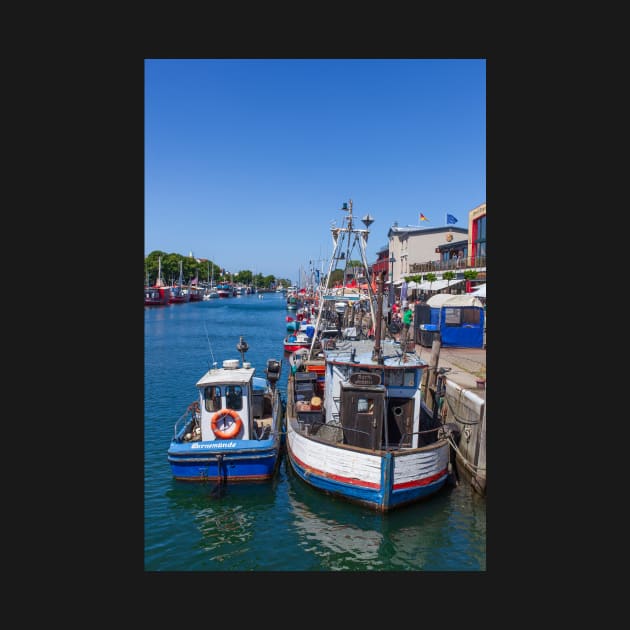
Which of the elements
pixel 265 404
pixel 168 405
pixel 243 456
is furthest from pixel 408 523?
pixel 168 405

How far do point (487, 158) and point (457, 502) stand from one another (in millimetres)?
12121

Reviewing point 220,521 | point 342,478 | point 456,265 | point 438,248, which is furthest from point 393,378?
point 438,248

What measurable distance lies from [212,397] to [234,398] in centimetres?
73

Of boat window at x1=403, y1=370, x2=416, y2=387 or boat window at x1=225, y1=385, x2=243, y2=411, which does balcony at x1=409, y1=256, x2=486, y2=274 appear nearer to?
boat window at x1=403, y1=370, x2=416, y2=387

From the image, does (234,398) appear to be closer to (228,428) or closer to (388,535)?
(228,428)

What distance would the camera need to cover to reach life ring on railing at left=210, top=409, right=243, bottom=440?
1578 cm

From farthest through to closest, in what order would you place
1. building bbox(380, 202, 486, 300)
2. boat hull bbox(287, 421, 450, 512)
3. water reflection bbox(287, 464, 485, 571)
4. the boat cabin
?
building bbox(380, 202, 486, 300)
the boat cabin
boat hull bbox(287, 421, 450, 512)
water reflection bbox(287, 464, 485, 571)

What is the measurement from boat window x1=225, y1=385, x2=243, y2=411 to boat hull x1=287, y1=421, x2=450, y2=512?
108 inches

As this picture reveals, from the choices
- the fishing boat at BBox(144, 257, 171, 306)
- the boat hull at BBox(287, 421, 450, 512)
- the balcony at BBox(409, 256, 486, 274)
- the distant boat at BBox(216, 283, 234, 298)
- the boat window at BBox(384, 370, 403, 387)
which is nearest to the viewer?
the boat hull at BBox(287, 421, 450, 512)

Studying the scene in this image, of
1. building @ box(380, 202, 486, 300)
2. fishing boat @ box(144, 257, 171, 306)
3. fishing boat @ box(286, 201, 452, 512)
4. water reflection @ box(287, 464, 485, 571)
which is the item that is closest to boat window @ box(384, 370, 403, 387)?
fishing boat @ box(286, 201, 452, 512)

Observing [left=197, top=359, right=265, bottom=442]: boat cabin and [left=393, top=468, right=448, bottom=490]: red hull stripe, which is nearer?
[left=393, top=468, right=448, bottom=490]: red hull stripe

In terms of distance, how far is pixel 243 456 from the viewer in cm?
1537

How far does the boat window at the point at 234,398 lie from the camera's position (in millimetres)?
15781

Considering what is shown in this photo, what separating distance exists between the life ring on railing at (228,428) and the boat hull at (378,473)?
8.58 ft
